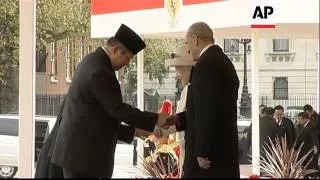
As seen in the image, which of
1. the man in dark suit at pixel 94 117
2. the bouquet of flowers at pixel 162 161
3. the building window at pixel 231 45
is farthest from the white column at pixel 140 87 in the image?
the man in dark suit at pixel 94 117

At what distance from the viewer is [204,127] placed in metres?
3.86

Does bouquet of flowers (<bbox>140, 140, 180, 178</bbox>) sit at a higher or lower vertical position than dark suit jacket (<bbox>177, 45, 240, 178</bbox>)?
lower

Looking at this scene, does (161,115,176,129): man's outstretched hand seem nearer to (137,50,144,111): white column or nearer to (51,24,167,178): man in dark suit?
(51,24,167,178): man in dark suit

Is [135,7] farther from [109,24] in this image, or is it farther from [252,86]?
[252,86]

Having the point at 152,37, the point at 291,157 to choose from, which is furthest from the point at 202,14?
the point at 291,157

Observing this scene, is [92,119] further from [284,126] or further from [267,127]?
[284,126]

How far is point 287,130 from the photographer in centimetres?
845

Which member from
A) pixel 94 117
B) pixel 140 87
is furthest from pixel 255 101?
pixel 94 117

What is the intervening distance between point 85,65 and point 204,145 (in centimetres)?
79

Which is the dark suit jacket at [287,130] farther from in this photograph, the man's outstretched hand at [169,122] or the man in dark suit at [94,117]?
the man in dark suit at [94,117]

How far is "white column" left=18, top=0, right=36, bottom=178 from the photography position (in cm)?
682

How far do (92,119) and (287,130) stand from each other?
5138mm

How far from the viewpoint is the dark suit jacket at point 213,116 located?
3873 mm

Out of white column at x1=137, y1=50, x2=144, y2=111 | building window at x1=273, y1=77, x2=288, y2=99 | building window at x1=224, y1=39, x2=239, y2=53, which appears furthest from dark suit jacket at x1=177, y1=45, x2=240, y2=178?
building window at x1=273, y1=77, x2=288, y2=99
